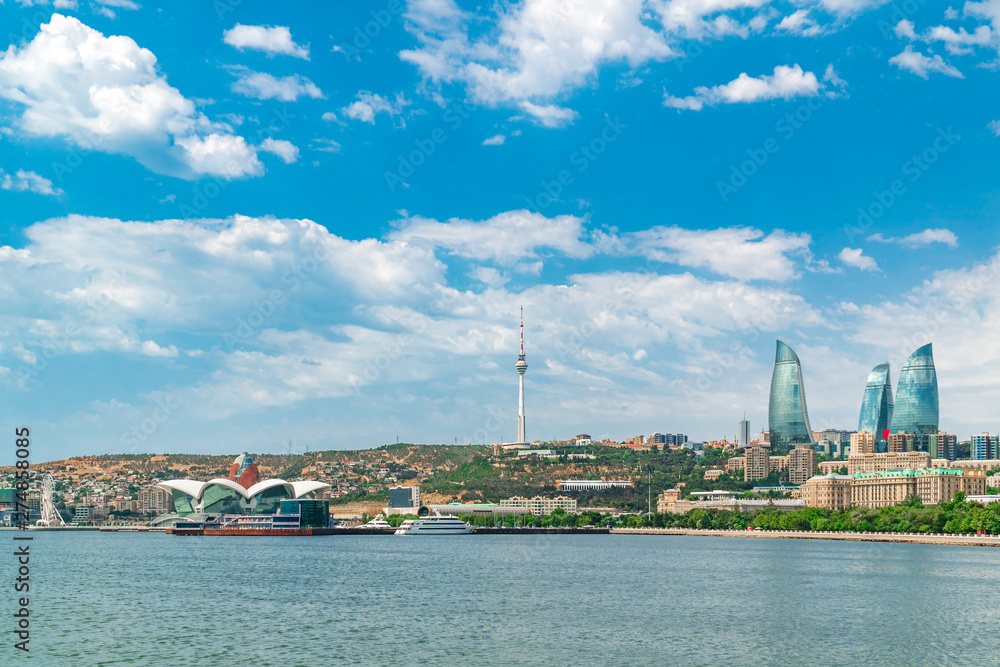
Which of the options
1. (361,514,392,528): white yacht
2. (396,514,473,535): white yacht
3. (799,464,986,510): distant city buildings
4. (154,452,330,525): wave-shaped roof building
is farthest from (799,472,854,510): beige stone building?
(154,452,330,525): wave-shaped roof building

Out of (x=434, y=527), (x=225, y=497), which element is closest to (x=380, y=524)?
(x=434, y=527)

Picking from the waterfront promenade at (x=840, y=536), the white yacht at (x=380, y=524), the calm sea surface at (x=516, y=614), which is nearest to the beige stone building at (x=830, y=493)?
the waterfront promenade at (x=840, y=536)

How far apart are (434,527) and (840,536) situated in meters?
68.8

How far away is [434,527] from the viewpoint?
168875 millimetres

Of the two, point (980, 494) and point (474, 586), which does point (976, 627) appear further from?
point (980, 494)

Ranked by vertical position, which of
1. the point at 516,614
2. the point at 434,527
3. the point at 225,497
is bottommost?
the point at 434,527

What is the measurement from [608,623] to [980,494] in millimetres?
146395

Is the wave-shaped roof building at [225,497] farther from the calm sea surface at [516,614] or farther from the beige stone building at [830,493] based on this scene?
the calm sea surface at [516,614]

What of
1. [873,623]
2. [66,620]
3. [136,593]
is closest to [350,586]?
[136,593]

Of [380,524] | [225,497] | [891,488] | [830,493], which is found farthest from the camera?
[380,524]

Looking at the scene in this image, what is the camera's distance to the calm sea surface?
34.4 metres

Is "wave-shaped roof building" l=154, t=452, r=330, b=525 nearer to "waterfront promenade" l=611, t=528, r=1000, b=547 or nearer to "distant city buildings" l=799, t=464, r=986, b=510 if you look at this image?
"waterfront promenade" l=611, t=528, r=1000, b=547

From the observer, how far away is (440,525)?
169625 millimetres

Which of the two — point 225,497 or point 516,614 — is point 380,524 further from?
point 516,614
